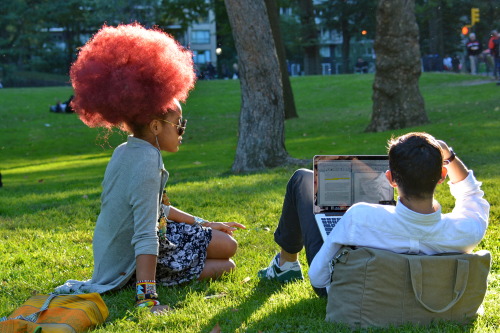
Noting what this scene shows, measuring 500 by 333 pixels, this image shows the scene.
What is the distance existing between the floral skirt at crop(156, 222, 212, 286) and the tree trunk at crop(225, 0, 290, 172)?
6.12 m

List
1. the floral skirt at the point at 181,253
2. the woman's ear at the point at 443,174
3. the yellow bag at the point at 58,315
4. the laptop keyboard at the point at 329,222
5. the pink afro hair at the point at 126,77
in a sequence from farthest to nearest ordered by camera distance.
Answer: the floral skirt at the point at 181,253, the pink afro hair at the point at 126,77, the laptop keyboard at the point at 329,222, the yellow bag at the point at 58,315, the woman's ear at the point at 443,174

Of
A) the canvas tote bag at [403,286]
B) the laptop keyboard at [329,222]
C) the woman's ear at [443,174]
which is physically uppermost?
the woman's ear at [443,174]

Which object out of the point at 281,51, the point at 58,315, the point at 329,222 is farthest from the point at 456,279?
the point at 281,51

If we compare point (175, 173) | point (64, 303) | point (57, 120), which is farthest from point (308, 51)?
point (64, 303)

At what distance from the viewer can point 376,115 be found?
16406mm

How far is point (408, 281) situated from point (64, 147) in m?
17.2

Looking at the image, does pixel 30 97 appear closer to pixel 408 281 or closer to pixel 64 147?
pixel 64 147

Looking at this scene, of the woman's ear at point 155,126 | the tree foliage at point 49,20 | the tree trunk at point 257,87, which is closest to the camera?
the woman's ear at point 155,126

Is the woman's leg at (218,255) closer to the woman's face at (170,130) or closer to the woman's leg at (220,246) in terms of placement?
the woman's leg at (220,246)

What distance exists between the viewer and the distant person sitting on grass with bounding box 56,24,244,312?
406 centimetres

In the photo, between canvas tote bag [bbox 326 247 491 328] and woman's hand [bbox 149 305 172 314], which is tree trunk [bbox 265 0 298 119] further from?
canvas tote bag [bbox 326 247 491 328]

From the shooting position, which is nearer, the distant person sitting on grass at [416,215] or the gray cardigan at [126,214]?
the distant person sitting on grass at [416,215]

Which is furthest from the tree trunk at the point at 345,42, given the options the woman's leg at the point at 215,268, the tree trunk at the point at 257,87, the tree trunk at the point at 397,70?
the woman's leg at the point at 215,268

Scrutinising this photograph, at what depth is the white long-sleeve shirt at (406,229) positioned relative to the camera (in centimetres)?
330
